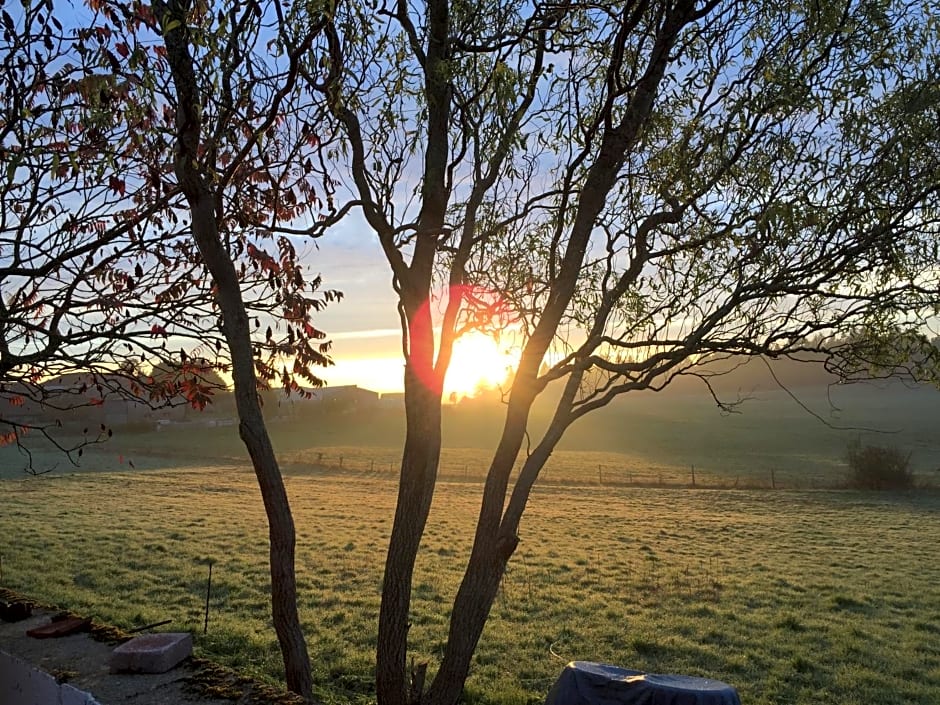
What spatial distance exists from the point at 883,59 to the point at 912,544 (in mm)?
22510

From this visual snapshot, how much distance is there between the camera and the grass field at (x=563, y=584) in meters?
11.0

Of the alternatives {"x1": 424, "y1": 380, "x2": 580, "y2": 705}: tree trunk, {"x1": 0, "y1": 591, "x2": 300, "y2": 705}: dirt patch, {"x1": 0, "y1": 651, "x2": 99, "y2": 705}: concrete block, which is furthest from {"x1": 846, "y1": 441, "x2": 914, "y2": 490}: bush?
{"x1": 0, "y1": 651, "x2": 99, "y2": 705}: concrete block

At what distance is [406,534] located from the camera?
591 centimetres

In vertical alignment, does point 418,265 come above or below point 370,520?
above

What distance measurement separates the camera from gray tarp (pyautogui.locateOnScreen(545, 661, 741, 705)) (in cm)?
595

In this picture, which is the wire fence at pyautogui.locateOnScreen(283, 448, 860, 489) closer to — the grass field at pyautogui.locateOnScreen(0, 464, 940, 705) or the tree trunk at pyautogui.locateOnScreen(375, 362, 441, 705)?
the grass field at pyautogui.locateOnScreen(0, 464, 940, 705)

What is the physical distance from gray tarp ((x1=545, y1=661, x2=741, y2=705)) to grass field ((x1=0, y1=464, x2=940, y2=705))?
2.87m

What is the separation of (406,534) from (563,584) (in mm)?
12082

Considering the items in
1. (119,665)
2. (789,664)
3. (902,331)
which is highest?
(902,331)

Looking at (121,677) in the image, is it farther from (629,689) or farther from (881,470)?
(881,470)

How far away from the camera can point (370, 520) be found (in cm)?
2647

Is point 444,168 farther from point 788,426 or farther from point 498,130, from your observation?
point 788,426

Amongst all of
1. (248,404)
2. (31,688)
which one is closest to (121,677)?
(31,688)

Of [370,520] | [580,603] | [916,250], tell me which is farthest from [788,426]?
[916,250]
